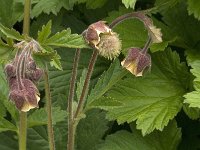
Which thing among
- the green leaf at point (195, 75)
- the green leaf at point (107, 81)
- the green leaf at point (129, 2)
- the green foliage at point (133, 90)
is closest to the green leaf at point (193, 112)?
the green foliage at point (133, 90)

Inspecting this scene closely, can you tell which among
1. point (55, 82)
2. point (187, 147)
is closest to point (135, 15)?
point (55, 82)

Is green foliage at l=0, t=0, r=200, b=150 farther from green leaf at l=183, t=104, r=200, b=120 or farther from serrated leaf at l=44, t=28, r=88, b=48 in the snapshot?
serrated leaf at l=44, t=28, r=88, b=48

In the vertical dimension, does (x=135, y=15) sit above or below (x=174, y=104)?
above

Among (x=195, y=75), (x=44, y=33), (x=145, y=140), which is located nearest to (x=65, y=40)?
(x=44, y=33)

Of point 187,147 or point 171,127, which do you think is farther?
point 187,147

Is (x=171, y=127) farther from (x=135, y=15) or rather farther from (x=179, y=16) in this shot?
(x=135, y=15)

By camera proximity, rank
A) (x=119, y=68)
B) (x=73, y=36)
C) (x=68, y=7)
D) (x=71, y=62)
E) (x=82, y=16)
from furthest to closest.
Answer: (x=82, y=16) → (x=71, y=62) → (x=68, y=7) → (x=119, y=68) → (x=73, y=36)

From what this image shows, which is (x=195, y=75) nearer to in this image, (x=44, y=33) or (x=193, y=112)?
(x=193, y=112)
